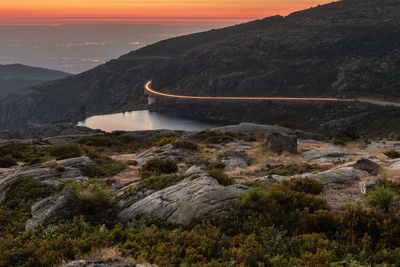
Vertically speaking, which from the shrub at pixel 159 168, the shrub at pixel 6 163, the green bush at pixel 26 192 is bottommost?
the shrub at pixel 6 163

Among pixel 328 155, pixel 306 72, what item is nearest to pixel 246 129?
pixel 328 155

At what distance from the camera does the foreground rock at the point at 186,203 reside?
412 inches

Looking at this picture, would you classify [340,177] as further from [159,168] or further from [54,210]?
[54,210]

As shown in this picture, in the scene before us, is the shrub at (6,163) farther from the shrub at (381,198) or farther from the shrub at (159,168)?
the shrub at (381,198)

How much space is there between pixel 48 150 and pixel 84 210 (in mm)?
24489

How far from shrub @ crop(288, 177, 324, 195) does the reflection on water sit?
9501 cm

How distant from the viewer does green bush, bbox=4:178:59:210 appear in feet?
45.1

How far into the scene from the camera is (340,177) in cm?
1386

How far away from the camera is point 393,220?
8883 millimetres

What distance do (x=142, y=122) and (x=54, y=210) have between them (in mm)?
112666

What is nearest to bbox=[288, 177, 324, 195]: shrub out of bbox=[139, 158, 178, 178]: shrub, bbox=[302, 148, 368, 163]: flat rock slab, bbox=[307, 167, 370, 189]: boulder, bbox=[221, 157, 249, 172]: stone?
bbox=[307, 167, 370, 189]: boulder

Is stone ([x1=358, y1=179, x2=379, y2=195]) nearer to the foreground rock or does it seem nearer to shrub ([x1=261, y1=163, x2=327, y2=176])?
the foreground rock

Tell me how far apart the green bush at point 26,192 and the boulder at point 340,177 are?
14318 millimetres

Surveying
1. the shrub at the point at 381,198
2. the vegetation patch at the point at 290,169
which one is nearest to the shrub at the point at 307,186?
the shrub at the point at 381,198
